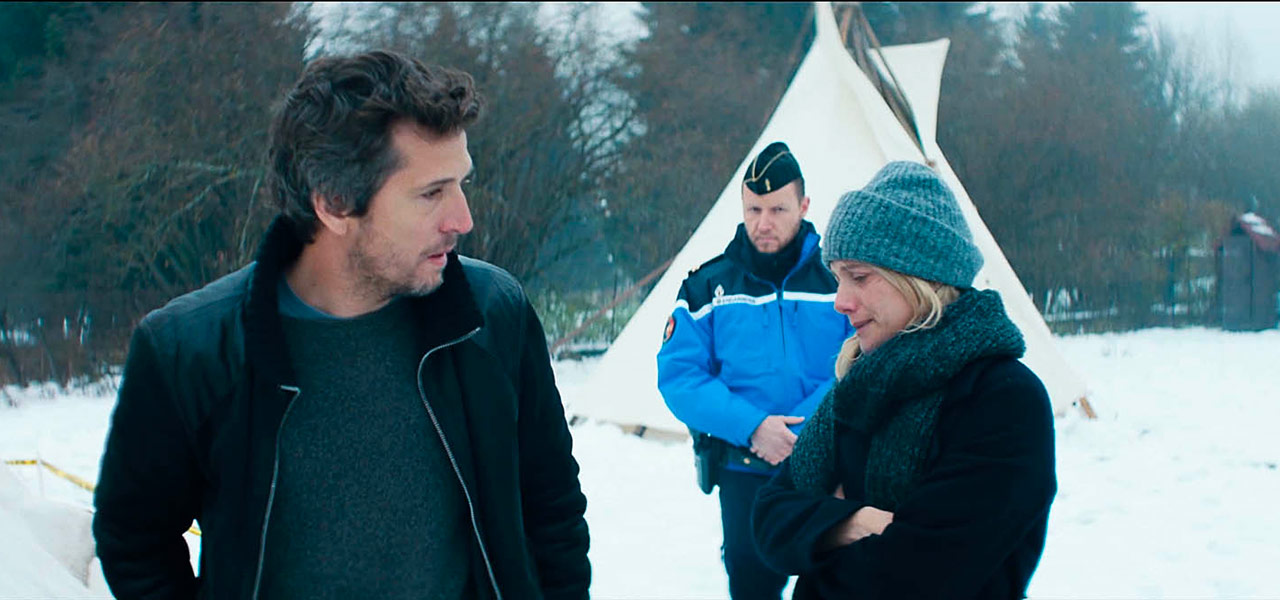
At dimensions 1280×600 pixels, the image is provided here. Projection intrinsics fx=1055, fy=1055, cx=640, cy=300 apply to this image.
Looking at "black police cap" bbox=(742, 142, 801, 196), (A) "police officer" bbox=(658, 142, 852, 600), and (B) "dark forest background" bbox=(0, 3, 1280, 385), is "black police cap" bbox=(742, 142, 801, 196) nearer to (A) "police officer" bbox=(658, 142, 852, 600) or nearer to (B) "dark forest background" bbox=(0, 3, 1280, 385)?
(A) "police officer" bbox=(658, 142, 852, 600)

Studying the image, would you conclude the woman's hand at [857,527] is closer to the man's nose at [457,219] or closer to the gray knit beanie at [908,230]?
the gray knit beanie at [908,230]

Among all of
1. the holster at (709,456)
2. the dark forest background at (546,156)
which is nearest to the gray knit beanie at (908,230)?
the holster at (709,456)

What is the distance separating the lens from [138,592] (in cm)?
158

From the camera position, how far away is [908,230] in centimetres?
176

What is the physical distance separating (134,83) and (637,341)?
6.98 m

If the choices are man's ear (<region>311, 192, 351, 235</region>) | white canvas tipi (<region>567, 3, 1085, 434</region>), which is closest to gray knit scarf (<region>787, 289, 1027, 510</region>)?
man's ear (<region>311, 192, 351, 235</region>)

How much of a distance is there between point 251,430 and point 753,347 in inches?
59.9

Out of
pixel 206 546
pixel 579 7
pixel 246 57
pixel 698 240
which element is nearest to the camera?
pixel 206 546

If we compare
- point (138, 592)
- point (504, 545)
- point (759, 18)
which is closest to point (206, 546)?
point (138, 592)

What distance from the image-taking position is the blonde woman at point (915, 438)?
158 cm

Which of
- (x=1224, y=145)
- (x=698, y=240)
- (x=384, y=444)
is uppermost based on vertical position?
(x=384, y=444)

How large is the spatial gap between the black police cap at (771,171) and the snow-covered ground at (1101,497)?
188 cm

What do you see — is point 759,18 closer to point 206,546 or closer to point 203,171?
point 203,171

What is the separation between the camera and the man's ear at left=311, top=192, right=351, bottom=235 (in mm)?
1583
